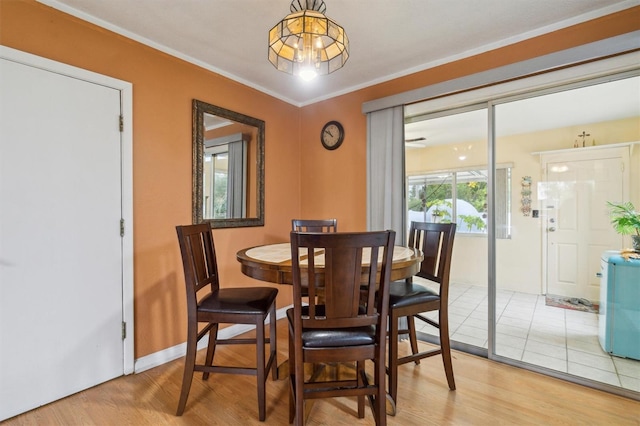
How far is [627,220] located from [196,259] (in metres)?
2.91

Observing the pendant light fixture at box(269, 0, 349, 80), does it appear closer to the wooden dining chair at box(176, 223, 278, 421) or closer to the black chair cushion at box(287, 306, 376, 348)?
the wooden dining chair at box(176, 223, 278, 421)

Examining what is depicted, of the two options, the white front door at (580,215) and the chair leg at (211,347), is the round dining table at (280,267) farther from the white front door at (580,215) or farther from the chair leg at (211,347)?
the white front door at (580,215)

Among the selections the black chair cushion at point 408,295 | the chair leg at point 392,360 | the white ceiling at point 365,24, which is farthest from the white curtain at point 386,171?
the chair leg at point 392,360

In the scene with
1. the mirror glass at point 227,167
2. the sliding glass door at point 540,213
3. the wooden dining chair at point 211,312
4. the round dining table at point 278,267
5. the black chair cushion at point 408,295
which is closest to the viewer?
the round dining table at point 278,267

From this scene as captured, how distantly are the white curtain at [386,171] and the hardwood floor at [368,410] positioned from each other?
1.24 meters

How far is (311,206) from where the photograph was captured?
343 cm

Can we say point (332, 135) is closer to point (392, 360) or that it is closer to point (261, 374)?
point (392, 360)

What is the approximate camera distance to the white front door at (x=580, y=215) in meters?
2.10

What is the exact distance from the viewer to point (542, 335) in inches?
93.3

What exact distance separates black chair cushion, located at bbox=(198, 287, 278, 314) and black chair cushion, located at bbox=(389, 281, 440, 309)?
2.52 feet

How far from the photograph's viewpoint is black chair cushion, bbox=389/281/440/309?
1775 millimetres

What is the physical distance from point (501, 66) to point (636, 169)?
3.74 feet

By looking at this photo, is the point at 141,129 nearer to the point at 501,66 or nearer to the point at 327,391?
the point at 327,391

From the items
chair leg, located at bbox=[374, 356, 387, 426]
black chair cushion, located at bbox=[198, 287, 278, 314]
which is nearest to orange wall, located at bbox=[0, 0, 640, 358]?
black chair cushion, located at bbox=[198, 287, 278, 314]
